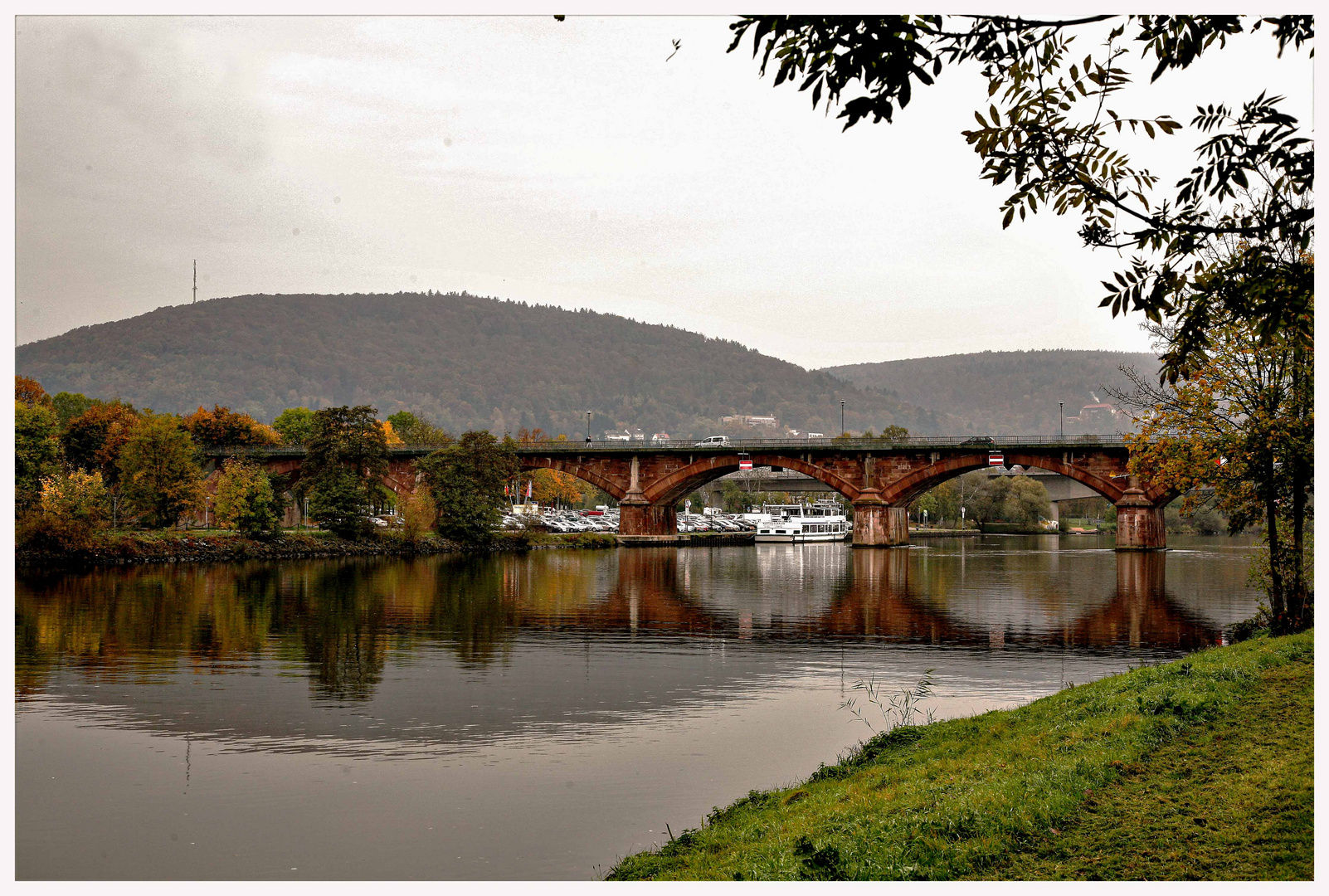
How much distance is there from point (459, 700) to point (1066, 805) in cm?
1104

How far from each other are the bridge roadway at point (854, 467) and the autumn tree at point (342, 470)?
55.6 ft

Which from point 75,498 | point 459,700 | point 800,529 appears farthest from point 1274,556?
point 800,529

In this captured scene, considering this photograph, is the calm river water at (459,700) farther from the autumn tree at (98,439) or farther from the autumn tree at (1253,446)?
the autumn tree at (98,439)

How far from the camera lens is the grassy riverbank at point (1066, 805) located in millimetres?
7539

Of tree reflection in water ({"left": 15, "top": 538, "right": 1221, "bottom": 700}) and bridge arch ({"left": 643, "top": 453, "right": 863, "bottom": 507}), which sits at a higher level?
bridge arch ({"left": 643, "top": 453, "right": 863, "bottom": 507})

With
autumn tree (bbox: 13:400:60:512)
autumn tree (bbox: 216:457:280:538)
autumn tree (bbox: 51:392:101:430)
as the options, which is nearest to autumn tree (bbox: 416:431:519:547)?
autumn tree (bbox: 216:457:280:538)

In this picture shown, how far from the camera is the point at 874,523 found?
78.6 metres

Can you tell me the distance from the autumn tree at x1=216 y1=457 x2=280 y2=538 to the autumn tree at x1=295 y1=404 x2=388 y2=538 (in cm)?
393

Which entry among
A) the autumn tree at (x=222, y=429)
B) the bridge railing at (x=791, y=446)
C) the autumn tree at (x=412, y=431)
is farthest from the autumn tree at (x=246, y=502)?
the autumn tree at (x=412, y=431)

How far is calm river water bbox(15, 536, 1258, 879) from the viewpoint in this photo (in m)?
10.6

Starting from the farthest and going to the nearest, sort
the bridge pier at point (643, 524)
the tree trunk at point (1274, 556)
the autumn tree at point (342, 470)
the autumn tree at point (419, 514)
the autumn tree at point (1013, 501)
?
the autumn tree at point (1013, 501), the bridge pier at point (643, 524), the autumn tree at point (419, 514), the autumn tree at point (342, 470), the tree trunk at point (1274, 556)

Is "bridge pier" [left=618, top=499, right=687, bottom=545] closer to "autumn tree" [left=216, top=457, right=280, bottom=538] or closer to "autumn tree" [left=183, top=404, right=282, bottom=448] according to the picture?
"autumn tree" [left=216, top=457, right=280, bottom=538]

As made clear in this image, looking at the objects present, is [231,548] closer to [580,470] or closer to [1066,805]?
[580,470]

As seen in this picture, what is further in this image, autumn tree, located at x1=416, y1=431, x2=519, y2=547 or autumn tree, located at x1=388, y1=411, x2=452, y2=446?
autumn tree, located at x1=388, y1=411, x2=452, y2=446
